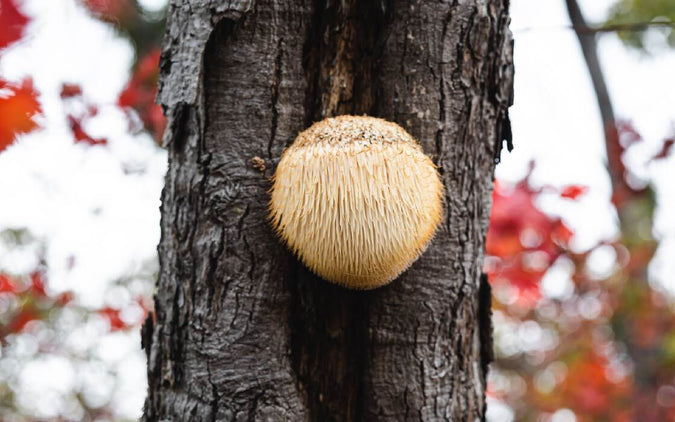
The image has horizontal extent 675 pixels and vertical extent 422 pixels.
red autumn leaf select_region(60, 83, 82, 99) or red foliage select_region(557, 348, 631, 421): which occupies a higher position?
red autumn leaf select_region(60, 83, 82, 99)

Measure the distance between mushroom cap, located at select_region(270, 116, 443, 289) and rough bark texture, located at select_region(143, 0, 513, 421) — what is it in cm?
18

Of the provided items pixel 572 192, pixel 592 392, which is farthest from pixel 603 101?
pixel 592 392

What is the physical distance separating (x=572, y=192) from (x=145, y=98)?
3.24 metres

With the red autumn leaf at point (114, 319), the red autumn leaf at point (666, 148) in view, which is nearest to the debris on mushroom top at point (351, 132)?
the red autumn leaf at point (666, 148)

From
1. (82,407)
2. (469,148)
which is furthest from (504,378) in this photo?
(469,148)

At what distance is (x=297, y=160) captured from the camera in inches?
63.1

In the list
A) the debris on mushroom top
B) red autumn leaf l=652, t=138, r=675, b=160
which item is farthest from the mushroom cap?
red autumn leaf l=652, t=138, r=675, b=160

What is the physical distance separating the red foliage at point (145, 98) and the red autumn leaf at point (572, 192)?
2.82 metres

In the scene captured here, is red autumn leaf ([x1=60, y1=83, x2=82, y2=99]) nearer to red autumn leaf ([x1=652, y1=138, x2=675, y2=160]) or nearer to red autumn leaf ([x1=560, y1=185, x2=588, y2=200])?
red autumn leaf ([x1=560, y1=185, x2=588, y2=200])

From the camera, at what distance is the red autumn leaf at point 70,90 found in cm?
355

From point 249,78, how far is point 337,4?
1.37ft

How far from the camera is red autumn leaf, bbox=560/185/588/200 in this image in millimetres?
3539

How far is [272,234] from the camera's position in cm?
175

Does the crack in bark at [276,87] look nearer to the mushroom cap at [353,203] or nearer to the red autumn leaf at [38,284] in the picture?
the mushroom cap at [353,203]
